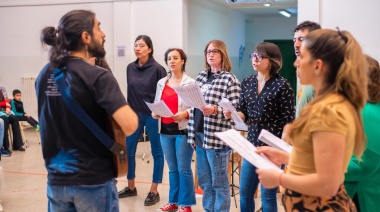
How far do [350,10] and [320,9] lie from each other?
43 centimetres

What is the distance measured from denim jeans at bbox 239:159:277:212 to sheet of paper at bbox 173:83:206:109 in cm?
59

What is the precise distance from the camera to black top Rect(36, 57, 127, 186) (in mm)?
1936

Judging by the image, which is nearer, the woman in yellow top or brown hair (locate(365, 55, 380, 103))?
the woman in yellow top

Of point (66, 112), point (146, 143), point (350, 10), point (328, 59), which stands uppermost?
point (350, 10)

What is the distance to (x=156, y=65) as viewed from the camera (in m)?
4.79

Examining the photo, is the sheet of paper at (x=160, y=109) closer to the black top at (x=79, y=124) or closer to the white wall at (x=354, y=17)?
the black top at (x=79, y=124)

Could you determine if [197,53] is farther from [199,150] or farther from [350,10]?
[199,150]

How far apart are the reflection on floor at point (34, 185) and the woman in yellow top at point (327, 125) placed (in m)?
2.89

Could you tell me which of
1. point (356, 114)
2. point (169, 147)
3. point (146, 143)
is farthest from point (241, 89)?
point (146, 143)

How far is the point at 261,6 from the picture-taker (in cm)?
1043

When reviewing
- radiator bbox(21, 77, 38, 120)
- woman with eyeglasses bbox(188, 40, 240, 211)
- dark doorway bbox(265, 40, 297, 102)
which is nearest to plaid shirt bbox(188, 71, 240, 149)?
woman with eyeglasses bbox(188, 40, 240, 211)

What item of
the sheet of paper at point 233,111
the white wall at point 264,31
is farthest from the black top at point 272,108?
the white wall at point 264,31

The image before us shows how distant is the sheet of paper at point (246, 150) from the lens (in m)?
1.78

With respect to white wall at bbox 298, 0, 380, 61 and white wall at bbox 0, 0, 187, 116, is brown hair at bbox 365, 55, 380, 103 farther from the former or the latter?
white wall at bbox 0, 0, 187, 116
